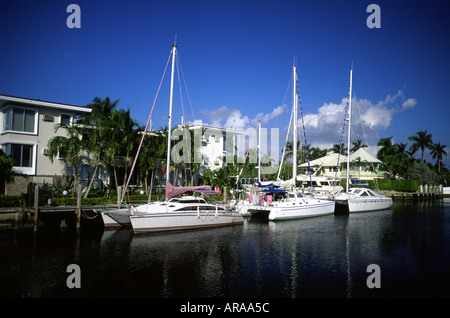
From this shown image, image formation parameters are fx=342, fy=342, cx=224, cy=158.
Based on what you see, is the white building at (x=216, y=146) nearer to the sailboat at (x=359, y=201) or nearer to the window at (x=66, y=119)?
the window at (x=66, y=119)

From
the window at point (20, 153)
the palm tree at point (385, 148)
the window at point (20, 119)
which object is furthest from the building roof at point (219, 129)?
the palm tree at point (385, 148)

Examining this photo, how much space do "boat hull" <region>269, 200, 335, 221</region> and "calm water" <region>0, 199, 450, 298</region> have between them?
4.28 m

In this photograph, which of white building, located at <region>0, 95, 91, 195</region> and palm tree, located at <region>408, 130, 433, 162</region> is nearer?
white building, located at <region>0, 95, 91, 195</region>

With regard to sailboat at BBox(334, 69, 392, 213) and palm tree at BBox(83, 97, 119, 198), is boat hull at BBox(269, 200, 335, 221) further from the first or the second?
palm tree at BBox(83, 97, 119, 198)

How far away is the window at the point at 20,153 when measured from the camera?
32.2 meters

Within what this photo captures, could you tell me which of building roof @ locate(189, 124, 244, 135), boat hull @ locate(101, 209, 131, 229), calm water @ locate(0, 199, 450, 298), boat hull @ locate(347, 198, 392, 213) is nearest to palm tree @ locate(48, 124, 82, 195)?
calm water @ locate(0, 199, 450, 298)

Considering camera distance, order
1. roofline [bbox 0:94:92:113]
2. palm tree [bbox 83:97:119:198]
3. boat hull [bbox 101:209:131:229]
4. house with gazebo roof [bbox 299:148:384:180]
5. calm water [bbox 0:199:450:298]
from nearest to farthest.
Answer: calm water [bbox 0:199:450:298], boat hull [bbox 101:209:131:229], roofline [bbox 0:94:92:113], palm tree [bbox 83:97:119:198], house with gazebo roof [bbox 299:148:384:180]

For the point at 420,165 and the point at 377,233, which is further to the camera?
the point at 420,165

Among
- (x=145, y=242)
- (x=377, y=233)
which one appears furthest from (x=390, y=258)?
(x=145, y=242)

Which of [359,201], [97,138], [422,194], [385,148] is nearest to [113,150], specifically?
[97,138]

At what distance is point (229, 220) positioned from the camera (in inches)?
1217

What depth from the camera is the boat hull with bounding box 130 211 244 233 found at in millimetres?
26125
